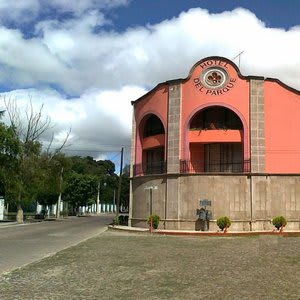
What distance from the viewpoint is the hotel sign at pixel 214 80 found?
3509 centimetres

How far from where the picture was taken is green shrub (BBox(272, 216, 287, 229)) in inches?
1256

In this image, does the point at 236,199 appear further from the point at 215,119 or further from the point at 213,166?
the point at 215,119

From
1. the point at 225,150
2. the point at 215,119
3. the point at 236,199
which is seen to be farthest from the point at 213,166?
the point at 236,199

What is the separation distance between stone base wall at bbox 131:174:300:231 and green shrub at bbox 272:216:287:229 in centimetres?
112

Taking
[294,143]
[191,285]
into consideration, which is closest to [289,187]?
[294,143]

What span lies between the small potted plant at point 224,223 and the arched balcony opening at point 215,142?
14.4 ft

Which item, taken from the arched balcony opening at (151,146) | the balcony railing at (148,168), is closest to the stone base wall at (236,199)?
the balcony railing at (148,168)

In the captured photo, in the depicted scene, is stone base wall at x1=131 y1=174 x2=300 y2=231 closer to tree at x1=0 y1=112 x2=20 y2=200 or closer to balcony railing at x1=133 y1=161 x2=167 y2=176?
balcony railing at x1=133 y1=161 x2=167 y2=176

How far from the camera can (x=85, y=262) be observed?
14.7 metres

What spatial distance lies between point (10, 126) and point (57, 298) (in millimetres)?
36789

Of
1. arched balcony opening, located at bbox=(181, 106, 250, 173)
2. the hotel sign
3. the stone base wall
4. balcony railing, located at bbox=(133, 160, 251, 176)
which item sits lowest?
the stone base wall

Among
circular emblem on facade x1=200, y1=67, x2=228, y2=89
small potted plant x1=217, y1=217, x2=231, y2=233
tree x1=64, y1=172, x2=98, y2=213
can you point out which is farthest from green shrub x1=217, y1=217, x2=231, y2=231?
tree x1=64, y1=172, x2=98, y2=213

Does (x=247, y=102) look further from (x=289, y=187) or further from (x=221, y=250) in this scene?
(x=221, y=250)

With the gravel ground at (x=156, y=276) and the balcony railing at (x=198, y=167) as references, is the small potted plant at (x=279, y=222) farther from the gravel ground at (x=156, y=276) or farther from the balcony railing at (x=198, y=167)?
the gravel ground at (x=156, y=276)
